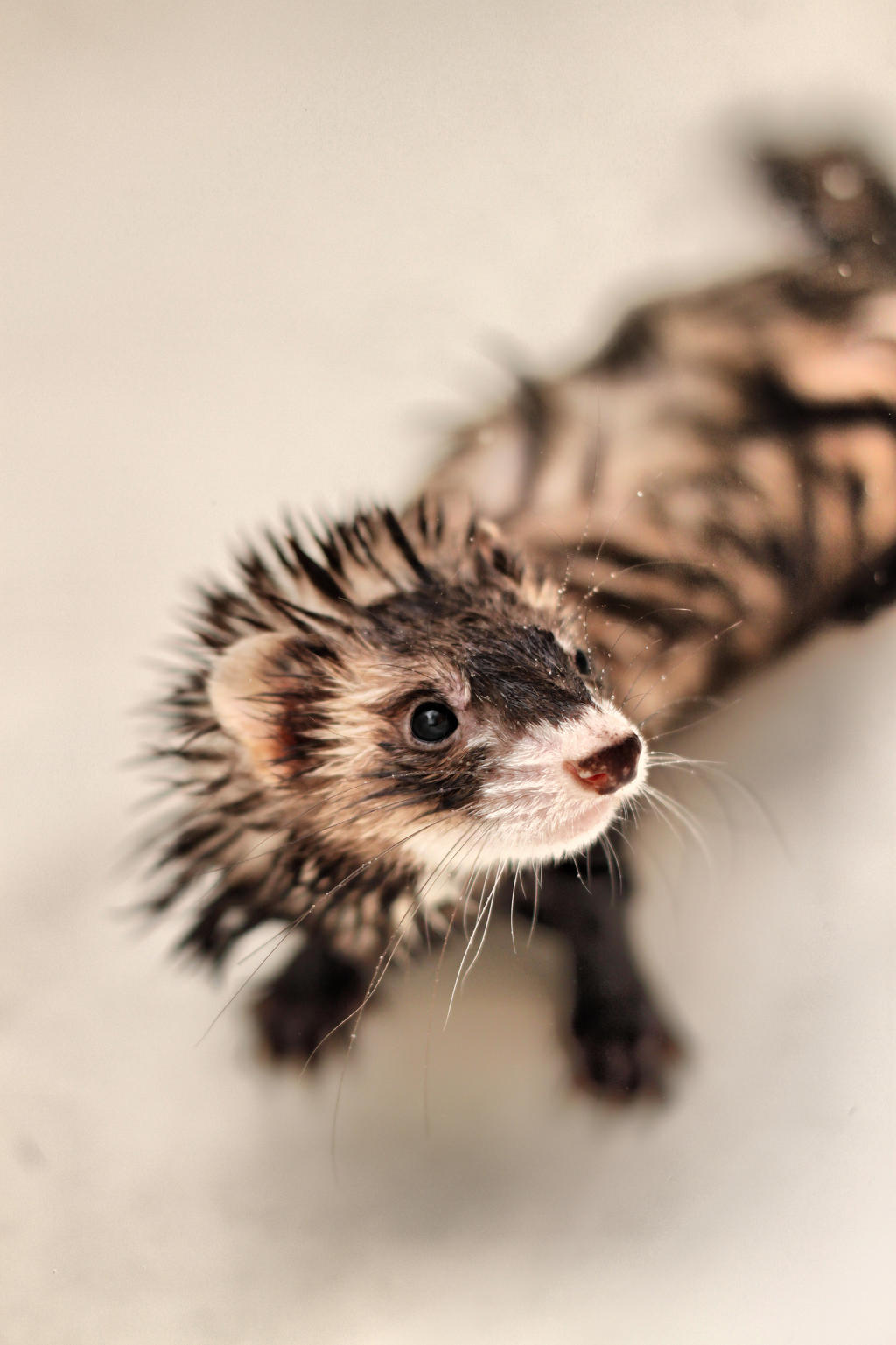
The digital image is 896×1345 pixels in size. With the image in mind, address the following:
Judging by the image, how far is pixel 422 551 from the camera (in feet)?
4.14

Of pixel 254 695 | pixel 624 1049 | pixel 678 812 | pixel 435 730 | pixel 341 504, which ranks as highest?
pixel 341 504

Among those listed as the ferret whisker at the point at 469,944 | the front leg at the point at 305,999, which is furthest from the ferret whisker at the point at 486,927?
the front leg at the point at 305,999

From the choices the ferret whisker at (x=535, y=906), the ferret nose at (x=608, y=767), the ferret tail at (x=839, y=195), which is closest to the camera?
the ferret nose at (x=608, y=767)

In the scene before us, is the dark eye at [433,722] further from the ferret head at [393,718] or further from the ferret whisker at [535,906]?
the ferret whisker at [535,906]

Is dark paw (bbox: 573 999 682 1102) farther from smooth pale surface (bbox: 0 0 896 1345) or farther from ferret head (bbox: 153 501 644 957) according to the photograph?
ferret head (bbox: 153 501 644 957)

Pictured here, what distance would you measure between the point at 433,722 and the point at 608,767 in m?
0.19

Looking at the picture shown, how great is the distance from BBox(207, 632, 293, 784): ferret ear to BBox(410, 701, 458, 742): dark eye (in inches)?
5.7

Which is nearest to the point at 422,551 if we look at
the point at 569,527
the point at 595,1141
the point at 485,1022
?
the point at 569,527

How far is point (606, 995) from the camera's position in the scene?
130 centimetres

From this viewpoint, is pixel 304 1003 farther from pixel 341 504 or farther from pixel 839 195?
pixel 839 195

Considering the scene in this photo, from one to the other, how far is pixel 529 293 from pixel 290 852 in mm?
712

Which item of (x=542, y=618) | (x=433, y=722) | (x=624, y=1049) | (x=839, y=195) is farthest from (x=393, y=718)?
(x=839, y=195)

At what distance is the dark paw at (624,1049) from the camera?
4.25 feet

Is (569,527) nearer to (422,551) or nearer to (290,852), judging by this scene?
(422,551)
